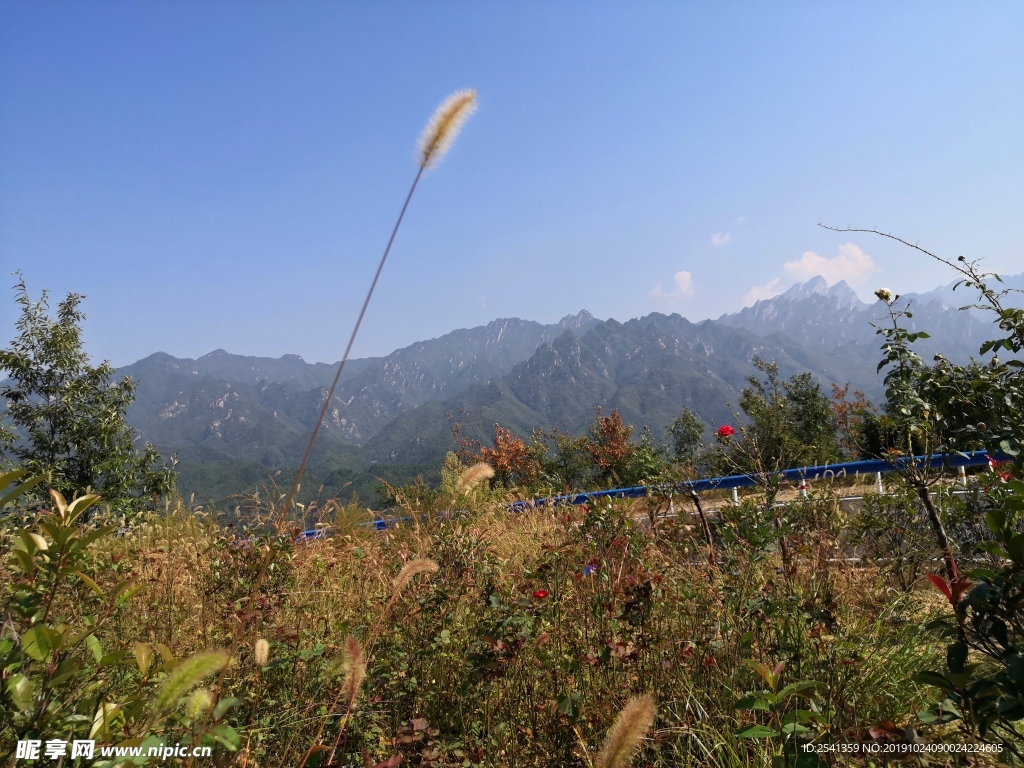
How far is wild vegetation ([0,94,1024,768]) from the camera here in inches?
52.0

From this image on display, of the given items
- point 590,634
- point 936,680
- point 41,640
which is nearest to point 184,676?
point 41,640

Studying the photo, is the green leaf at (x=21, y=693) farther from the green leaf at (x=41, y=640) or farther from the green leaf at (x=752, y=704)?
the green leaf at (x=752, y=704)

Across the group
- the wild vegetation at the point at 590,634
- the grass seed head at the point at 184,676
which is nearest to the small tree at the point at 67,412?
the wild vegetation at the point at 590,634

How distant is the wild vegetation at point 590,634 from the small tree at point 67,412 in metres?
9.38

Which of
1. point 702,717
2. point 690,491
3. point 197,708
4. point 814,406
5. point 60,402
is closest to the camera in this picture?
point 197,708

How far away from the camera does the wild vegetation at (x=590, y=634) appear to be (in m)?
1.32

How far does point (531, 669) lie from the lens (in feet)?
7.92

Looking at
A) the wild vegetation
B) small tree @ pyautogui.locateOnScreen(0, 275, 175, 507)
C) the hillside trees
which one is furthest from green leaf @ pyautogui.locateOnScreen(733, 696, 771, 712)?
the hillside trees

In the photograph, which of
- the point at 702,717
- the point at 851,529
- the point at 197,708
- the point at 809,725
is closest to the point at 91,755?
the point at 197,708

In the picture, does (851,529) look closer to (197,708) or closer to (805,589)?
(805,589)

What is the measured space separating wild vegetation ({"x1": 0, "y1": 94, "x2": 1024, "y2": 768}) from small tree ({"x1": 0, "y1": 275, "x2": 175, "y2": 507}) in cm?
938

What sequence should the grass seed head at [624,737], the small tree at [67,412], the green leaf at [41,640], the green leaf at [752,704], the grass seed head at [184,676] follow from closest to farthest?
1. the grass seed head at [184,676]
2. the green leaf at [41,640]
3. the grass seed head at [624,737]
4. the green leaf at [752,704]
5. the small tree at [67,412]

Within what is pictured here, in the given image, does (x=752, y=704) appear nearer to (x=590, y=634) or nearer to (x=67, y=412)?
(x=590, y=634)

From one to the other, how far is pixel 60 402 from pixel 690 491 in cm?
1308
